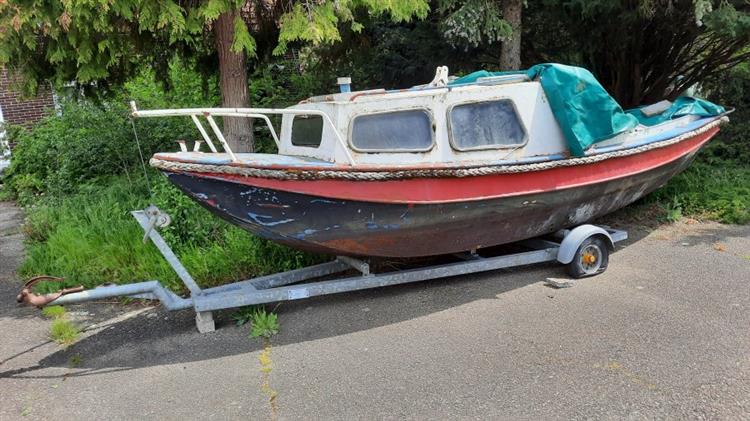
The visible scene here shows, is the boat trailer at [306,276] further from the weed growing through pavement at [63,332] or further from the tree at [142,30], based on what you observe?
the tree at [142,30]

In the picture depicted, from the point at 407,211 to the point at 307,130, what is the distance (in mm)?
1333

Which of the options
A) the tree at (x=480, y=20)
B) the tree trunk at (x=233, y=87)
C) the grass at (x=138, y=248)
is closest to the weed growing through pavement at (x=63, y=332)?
the grass at (x=138, y=248)

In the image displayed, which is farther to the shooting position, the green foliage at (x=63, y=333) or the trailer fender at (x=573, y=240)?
the trailer fender at (x=573, y=240)

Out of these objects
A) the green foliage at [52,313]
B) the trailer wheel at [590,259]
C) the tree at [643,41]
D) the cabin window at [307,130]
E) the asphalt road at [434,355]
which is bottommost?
the green foliage at [52,313]

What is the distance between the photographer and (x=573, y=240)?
539 cm

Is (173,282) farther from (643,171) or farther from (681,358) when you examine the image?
(643,171)

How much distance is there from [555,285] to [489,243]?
0.73 m

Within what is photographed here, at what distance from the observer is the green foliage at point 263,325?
4.48 meters

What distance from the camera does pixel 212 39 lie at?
733 centimetres

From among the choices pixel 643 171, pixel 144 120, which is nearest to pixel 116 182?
pixel 144 120

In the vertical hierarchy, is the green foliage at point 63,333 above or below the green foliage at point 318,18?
below

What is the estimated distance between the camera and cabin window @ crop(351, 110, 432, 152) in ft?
15.1

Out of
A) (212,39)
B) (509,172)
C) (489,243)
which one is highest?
(212,39)

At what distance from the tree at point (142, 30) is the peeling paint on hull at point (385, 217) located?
1.64 metres
